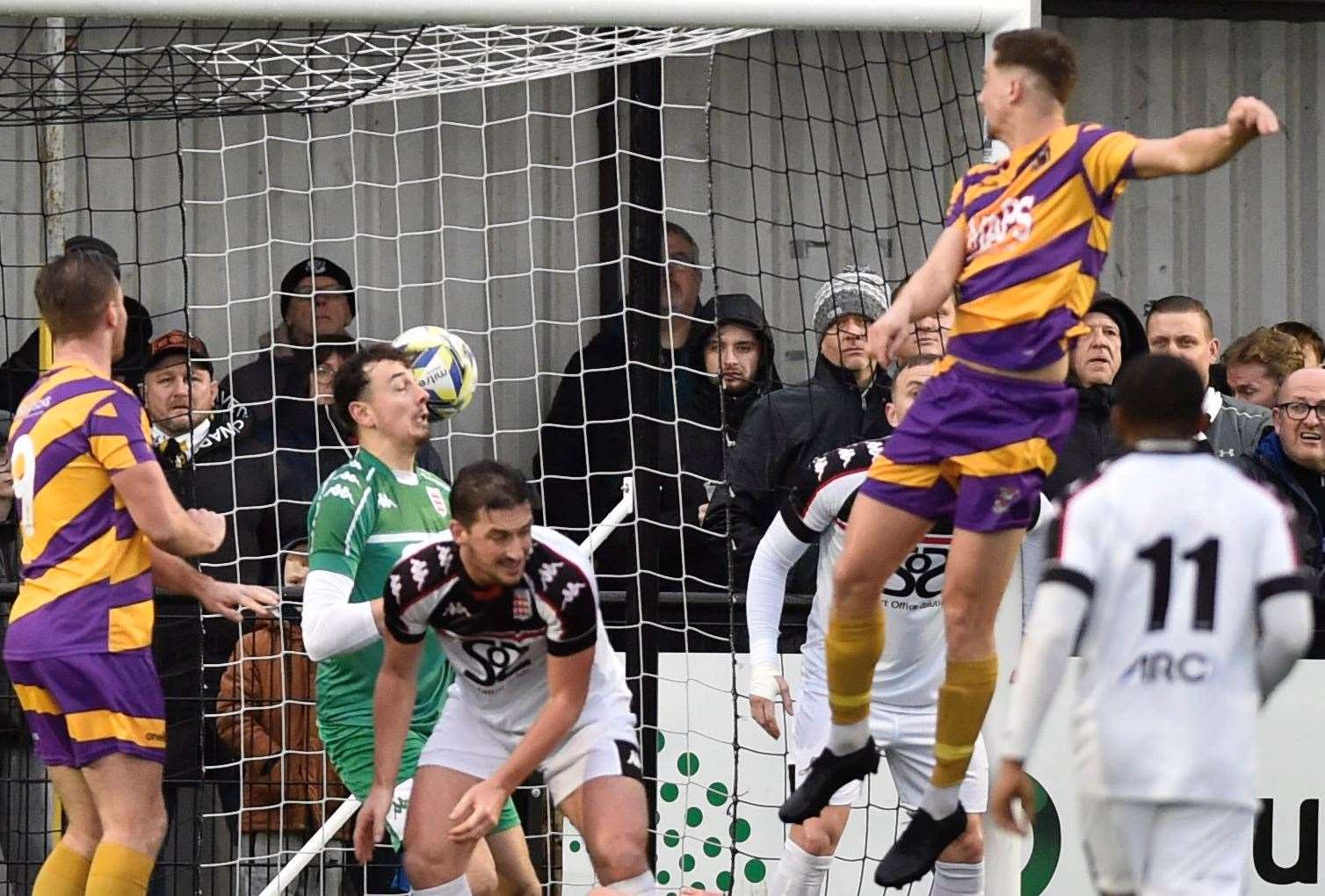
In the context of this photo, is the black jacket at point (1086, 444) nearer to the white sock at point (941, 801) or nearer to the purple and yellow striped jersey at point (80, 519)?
the white sock at point (941, 801)

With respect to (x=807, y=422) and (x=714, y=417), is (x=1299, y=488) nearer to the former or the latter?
(x=807, y=422)

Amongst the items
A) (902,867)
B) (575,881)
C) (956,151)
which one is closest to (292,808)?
(575,881)

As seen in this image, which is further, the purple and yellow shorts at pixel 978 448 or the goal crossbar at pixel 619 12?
the goal crossbar at pixel 619 12

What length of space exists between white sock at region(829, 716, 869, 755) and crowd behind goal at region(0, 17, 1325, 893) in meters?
0.79

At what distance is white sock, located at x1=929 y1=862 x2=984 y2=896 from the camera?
21.3ft

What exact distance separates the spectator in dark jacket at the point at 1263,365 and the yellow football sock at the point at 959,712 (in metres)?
3.01

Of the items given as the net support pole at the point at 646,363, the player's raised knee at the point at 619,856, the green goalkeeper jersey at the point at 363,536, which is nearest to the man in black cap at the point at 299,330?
the net support pole at the point at 646,363

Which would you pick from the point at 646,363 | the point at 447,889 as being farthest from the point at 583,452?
the point at 447,889

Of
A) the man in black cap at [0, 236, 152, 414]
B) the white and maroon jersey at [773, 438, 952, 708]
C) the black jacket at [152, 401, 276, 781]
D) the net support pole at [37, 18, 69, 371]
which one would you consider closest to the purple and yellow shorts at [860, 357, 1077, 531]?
the white and maroon jersey at [773, 438, 952, 708]

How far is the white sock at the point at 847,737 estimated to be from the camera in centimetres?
564

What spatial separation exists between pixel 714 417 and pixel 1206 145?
11.1ft

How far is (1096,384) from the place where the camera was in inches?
293

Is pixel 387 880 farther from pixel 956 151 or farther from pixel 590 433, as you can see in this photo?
pixel 956 151

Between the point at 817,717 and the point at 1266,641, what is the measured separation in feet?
7.60
